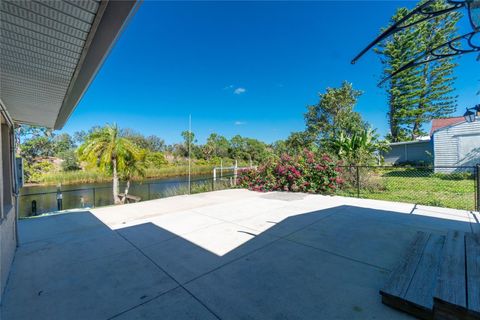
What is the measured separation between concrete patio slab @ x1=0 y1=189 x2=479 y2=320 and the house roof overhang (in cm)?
226

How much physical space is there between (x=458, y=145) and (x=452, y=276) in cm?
1329

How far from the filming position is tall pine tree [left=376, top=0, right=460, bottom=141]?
55.1 feet

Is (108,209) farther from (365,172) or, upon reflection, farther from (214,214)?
(365,172)

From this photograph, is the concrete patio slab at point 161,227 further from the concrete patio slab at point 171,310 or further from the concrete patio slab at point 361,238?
the concrete patio slab at point 361,238

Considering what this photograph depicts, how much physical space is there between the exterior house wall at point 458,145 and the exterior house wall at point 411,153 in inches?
109

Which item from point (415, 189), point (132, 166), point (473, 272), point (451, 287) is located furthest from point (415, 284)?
point (132, 166)

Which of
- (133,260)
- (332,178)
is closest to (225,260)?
(133,260)

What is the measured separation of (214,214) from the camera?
4.80 metres

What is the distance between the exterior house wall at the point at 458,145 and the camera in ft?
34.1

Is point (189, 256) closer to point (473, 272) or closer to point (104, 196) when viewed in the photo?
point (473, 272)

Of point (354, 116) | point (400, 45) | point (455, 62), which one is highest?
point (400, 45)

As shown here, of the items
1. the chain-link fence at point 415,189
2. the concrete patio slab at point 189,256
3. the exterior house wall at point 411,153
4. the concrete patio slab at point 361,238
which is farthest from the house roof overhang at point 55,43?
the exterior house wall at point 411,153

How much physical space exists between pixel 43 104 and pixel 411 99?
79.5 feet

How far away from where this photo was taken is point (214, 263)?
259cm
